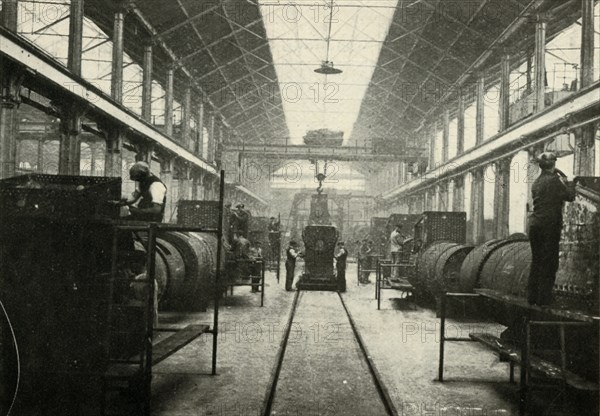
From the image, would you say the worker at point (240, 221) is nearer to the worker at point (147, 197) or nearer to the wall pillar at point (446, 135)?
the worker at point (147, 197)

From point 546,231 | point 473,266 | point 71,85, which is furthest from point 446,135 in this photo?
point 546,231

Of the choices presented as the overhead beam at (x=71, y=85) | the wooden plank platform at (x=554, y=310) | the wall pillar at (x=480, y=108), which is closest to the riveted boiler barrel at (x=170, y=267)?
the overhead beam at (x=71, y=85)

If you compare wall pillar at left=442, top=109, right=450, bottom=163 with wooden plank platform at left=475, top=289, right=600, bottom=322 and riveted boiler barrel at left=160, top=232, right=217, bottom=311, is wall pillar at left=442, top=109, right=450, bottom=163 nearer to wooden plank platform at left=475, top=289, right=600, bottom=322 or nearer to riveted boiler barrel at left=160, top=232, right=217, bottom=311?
riveted boiler barrel at left=160, top=232, right=217, bottom=311

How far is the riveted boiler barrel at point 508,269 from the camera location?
6.03 metres

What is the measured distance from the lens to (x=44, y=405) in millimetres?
4008

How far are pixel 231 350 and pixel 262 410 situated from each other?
235 centimetres

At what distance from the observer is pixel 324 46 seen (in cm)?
1975

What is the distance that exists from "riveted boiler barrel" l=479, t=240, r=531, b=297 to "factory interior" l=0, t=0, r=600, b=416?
0.13ft

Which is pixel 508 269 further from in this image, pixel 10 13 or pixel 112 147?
pixel 112 147

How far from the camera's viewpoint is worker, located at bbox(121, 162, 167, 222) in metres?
4.92

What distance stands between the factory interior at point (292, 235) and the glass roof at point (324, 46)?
103 mm

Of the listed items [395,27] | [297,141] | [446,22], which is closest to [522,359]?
[446,22]

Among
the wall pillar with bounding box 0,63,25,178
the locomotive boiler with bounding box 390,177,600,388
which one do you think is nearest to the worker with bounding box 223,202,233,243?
the locomotive boiler with bounding box 390,177,600,388

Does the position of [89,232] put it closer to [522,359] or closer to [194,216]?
[522,359]
